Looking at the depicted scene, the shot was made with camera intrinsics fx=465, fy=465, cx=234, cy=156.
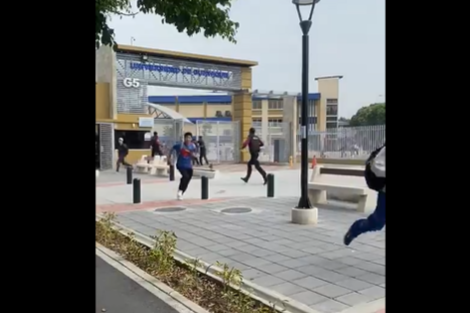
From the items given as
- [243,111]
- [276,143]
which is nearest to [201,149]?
[243,111]

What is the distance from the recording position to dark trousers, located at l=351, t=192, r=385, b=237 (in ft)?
16.5

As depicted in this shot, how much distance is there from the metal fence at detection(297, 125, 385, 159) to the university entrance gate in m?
5.57

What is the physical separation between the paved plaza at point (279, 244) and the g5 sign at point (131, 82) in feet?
37.3

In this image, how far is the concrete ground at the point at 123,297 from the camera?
406 cm

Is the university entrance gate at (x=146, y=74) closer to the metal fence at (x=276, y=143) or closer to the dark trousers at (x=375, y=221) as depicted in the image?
the metal fence at (x=276, y=143)

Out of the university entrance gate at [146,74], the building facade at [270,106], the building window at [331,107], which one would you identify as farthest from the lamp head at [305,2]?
the building window at [331,107]

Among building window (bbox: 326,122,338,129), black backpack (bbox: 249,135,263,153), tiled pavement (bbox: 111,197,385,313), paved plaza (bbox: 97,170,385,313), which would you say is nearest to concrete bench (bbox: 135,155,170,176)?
black backpack (bbox: 249,135,263,153)

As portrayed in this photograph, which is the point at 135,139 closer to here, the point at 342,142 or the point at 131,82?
the point at 131,82

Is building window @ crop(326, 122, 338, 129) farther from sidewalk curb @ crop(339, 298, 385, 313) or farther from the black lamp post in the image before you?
sidewalk curb @ crop(339, 298, 385, 313)
